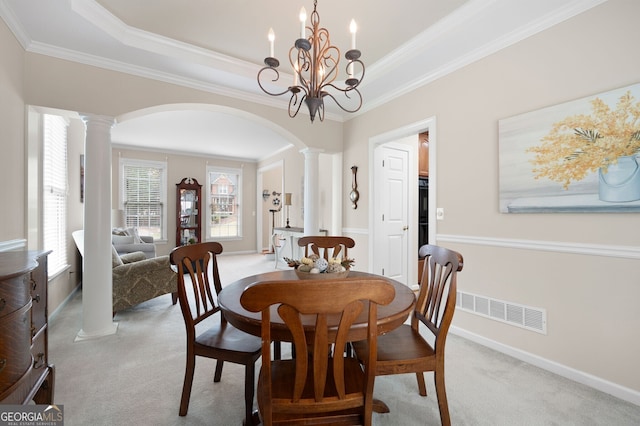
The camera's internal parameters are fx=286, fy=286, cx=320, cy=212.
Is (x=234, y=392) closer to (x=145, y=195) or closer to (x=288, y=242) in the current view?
(x=288, y=242)

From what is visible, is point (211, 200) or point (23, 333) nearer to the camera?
point (23, 333)

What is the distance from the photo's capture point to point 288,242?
556 centimetres

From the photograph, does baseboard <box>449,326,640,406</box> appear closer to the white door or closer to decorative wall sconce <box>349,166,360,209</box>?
the white door

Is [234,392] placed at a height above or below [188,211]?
below

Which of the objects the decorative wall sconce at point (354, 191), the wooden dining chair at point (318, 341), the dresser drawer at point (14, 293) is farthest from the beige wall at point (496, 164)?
the wooden dining chair at point (318, 341)

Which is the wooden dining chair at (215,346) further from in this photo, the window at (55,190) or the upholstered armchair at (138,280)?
the window at (55,190)

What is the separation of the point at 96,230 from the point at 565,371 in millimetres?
4081

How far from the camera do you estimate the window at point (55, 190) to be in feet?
10.2

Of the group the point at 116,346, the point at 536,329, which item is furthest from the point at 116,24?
the point at 536,329

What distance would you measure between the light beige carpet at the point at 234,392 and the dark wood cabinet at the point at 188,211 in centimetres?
471

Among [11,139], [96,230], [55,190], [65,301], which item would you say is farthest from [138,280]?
[11,139]

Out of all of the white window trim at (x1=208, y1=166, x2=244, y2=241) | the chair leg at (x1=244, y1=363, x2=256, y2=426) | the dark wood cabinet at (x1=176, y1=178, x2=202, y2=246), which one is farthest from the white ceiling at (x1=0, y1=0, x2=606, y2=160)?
the white window trim at (x1=208, y1=166, x2=244, y2=241)

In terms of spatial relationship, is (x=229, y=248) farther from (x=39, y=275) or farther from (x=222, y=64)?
(x=39, y=275)

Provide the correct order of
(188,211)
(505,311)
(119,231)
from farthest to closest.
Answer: (188,211) → (119,231) → (505,311)
